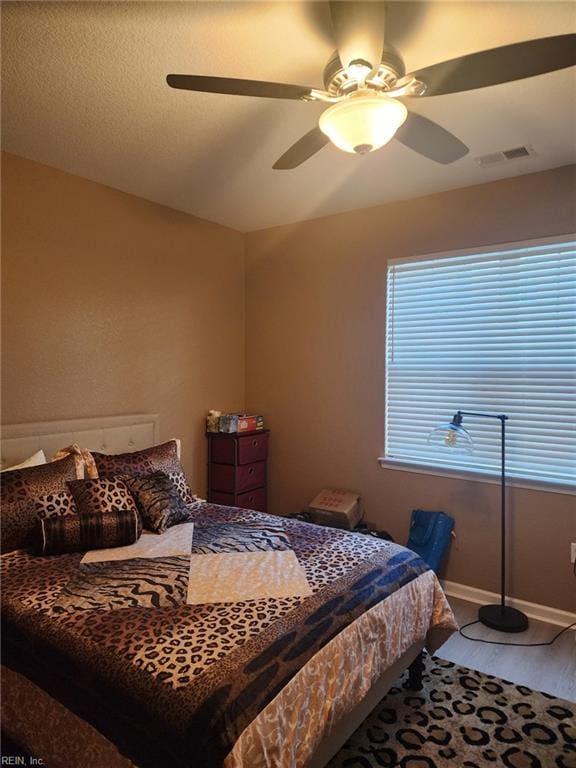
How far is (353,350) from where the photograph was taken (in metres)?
3.81

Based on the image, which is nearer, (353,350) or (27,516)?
(27,516)

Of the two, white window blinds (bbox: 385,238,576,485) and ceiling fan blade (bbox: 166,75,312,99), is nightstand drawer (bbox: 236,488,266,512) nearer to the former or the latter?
white window blinds (bbox: 385,238,576,485)

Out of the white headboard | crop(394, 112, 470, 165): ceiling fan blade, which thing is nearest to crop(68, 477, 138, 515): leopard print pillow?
the white headboard

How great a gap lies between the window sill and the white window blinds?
2 cm

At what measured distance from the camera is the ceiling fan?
1.45m

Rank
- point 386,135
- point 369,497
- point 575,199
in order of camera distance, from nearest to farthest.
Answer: point 386,135 → point 575,199 → point 369,497

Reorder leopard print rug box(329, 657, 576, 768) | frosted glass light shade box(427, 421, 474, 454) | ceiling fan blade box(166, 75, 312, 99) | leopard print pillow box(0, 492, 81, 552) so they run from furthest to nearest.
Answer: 1. frosted glass light shade box(427, 421, 474, 454)
2. leopard print pillow box(0, 492, 81, 552)
3. leopard print rug box(329, 657, 576, 768)
4. ceiling fan blade box(166, 75, 312, 99)

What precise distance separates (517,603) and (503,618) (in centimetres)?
24

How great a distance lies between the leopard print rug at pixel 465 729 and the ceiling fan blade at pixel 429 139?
2.42 m

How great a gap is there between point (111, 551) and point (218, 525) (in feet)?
1.90

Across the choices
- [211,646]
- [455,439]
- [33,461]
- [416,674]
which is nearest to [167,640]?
[211,646]

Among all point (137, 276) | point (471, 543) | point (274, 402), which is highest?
point (137, 276)

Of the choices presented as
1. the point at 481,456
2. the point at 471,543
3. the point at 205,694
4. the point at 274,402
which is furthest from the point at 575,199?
the point at 205,694

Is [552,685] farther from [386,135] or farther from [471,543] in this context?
[386,135]
